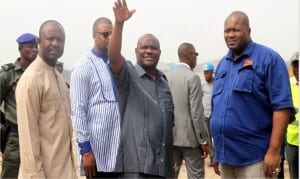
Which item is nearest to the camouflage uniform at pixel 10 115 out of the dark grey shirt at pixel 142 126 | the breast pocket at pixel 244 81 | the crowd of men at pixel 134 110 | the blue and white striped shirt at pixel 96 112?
the crowd of men at pixel 134 110

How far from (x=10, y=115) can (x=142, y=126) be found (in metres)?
1.92

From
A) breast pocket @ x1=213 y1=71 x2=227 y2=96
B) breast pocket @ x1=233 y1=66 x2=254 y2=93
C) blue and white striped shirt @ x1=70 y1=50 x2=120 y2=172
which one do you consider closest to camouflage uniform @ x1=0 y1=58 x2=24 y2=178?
blue and white striped shirt @ x1=70 y1=50 x2=120 y2=172

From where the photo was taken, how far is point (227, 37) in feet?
11.3

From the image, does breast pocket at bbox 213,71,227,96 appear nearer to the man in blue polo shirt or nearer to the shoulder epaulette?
the man in blue polo shirt

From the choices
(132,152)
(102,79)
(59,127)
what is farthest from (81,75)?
(132,152)

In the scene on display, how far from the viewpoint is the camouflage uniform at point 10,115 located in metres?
4.61

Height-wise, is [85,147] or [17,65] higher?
[17,65]

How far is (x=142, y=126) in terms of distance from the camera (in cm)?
330

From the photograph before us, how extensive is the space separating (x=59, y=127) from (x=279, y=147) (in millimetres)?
1542

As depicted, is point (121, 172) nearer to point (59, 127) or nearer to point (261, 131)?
point (59, 127)

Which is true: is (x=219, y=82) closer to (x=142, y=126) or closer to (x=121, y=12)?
(x=142, y=126)

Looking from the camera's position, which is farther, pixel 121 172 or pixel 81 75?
pixel 81 75

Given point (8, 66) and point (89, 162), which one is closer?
point (89, 162)

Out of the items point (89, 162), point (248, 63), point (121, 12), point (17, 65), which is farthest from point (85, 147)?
point (17, 65)
